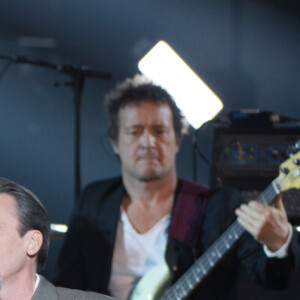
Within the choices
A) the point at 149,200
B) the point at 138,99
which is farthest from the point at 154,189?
the point at 138,99

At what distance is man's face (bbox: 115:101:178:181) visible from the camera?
5.39 ft

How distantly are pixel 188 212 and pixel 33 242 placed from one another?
66cm

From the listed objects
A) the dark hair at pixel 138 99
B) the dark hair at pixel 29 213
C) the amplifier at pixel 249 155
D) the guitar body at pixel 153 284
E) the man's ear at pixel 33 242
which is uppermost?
the dark hair at pixel 138 99

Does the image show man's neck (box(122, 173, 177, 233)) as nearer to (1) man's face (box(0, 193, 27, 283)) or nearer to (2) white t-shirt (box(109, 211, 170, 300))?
(2) white t-shirt (box(109, 211, 170, 300))

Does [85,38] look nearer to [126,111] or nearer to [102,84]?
[102,84]

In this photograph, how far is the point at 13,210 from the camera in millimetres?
1096

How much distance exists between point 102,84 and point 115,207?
1.08 m

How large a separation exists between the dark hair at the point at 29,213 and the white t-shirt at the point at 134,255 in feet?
1.48

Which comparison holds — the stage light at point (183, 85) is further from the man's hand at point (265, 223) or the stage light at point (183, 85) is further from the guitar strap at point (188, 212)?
the man's hand at point (265, 223)

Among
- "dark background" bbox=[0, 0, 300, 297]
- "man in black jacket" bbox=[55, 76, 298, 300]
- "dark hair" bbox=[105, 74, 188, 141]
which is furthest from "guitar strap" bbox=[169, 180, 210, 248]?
"dark background" bbox=[0, 0, 300, 297]

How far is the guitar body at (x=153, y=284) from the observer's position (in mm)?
1438

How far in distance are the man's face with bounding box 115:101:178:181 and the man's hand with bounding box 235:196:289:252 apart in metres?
0.37

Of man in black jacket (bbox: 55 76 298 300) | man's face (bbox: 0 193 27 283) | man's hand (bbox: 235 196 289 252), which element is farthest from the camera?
man in black jacket (bbox: 55 76 298 300)

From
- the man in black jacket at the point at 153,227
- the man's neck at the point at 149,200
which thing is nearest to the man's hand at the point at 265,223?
the man in black jacket at the point at 153,227
